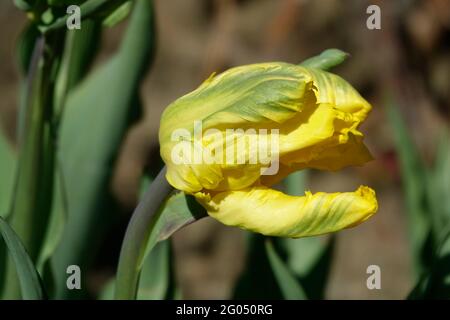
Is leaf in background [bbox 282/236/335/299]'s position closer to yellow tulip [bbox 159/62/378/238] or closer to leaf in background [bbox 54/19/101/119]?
leaf in background [bbox 54/19/101/119]

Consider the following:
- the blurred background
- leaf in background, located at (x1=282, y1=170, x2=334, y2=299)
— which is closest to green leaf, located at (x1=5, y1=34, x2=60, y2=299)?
leaf in background, located at (x1=282, y1=170, x2=334, y2=299)

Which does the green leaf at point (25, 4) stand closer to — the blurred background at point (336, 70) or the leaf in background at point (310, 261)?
the leaf in background at point (310, 261)

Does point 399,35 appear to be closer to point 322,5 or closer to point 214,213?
point 322,5

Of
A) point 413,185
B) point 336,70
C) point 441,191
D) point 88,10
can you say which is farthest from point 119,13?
point 336,70

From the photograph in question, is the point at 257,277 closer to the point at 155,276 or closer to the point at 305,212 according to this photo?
the point at 155,276

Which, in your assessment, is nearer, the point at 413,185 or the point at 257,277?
the point at 257,277

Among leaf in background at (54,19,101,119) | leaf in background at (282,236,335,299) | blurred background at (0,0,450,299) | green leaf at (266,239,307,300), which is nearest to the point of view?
green leaf at (266,239,307,300)
